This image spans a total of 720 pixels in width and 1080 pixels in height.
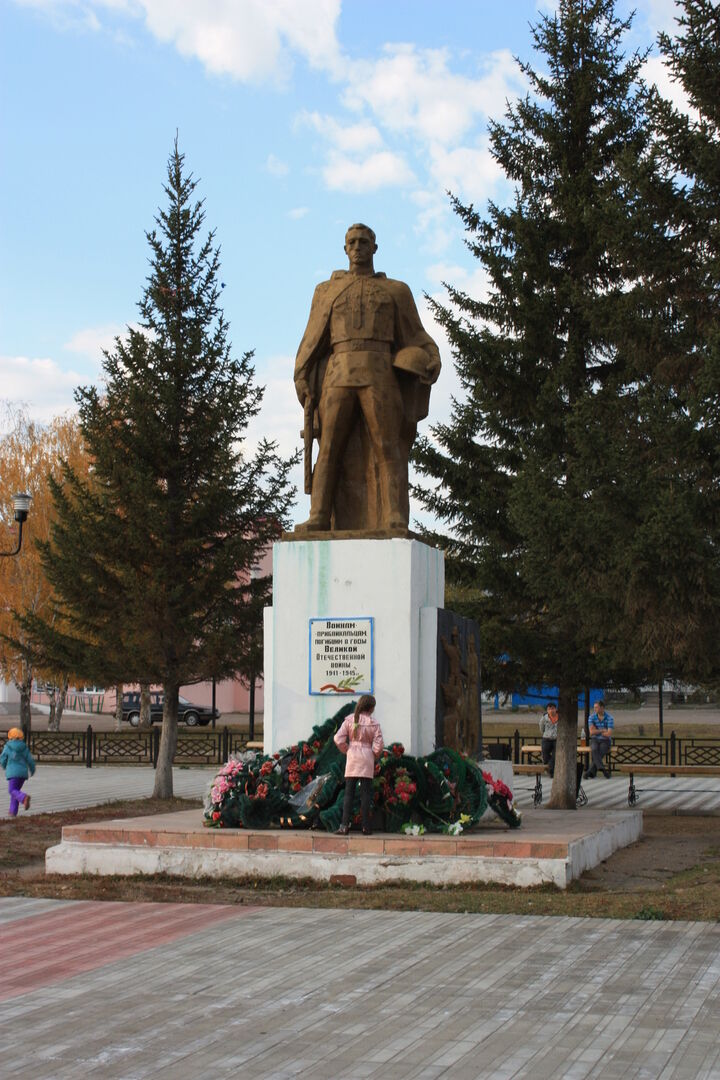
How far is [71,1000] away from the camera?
18.3ft

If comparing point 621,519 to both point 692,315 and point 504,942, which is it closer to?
point 692,315

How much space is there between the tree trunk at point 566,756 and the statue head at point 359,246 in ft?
24.6

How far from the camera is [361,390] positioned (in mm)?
10961

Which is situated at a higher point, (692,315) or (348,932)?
(692,315)

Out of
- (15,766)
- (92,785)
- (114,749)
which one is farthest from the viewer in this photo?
(114,749)

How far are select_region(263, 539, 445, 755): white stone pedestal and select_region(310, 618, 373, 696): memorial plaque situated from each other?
0.05 meters

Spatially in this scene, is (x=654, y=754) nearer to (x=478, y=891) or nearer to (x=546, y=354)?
(x=546, y=354)

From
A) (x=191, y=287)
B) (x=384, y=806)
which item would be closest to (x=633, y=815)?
(x=384, y=806)

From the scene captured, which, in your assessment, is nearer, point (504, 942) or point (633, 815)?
point (504, 942)

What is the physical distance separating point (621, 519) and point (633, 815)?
305 centimetres

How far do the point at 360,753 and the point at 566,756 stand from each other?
7.97m

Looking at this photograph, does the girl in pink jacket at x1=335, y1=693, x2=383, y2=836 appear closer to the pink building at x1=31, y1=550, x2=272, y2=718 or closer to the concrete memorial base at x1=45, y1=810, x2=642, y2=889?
the concrete memorial base at x1=45, y1=810, x2=642, y2=889

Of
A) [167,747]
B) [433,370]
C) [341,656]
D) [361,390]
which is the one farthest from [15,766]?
[433,370]

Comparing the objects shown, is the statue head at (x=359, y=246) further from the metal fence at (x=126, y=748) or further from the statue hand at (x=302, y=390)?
the metal fence at (x=126, y=748)
